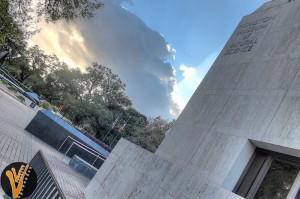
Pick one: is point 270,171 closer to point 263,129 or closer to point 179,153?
point 263,129

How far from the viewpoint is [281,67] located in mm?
7562

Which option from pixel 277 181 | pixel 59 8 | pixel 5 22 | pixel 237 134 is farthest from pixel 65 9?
pixel 277 181

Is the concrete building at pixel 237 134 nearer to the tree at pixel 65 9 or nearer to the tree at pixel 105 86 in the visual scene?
the tree at pixel 65 9

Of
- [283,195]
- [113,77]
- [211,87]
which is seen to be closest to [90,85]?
[113,77]

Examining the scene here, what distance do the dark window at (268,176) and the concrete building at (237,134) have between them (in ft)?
0.06

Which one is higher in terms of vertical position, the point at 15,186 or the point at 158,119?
the point at 158,119

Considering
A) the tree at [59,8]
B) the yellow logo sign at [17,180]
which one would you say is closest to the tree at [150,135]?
the tree at [59,8]

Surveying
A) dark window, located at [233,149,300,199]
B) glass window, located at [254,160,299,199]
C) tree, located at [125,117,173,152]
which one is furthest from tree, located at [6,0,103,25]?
tree, located at [125,117,173,152]

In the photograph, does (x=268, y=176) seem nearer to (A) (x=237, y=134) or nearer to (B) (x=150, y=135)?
(A) (x=237, y=134)

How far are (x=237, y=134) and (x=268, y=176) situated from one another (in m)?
1.10

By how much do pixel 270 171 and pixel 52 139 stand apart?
1313 centimetres

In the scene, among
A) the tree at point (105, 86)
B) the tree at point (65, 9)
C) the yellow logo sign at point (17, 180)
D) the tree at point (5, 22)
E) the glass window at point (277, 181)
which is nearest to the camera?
the yellow logo sign at point (17, 180)

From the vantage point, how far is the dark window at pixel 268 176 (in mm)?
6227

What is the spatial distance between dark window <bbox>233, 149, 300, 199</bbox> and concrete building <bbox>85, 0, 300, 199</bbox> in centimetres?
2
